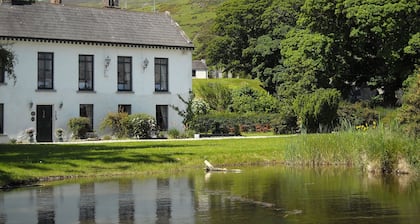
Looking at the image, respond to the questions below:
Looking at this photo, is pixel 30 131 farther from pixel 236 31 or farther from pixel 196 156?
pixel 236 31

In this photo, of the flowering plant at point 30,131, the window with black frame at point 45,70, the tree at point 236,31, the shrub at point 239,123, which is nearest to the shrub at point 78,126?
the flowering plant at point 30,131

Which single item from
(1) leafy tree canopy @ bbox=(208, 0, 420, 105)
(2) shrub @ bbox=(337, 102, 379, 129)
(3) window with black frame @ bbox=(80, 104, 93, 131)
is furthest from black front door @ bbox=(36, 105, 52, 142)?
(1) leafy tree canopy @ bbox=(208, 0, 420, 105)

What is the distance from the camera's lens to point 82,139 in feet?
127

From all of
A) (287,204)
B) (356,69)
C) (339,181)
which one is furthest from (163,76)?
(287,204)

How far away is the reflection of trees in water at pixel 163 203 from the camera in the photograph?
13891 millimetres

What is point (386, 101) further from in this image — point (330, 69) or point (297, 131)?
point (297, 131)

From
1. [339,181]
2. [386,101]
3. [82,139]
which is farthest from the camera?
[386,101]

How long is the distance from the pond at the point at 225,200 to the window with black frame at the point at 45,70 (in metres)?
19.1

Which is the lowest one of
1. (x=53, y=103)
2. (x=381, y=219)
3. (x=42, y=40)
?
(x=381, y=219)

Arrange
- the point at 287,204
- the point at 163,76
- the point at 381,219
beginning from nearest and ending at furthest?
the point at 381,219 < the point at 287,204 < the point at 163,76

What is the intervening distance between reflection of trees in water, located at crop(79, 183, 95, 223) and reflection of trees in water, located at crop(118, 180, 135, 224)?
2.10ft

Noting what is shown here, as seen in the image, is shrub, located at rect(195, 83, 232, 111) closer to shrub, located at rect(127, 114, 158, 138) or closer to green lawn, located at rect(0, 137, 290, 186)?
shrub, located at rect(127, 114, 158, 138)

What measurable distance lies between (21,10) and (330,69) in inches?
815

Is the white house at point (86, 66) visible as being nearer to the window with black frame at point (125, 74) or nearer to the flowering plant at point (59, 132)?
the window with black frame at point (125, 74)
